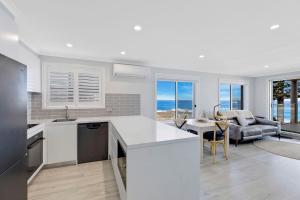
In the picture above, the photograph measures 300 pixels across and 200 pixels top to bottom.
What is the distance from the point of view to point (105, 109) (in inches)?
154

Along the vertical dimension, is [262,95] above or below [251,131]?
above

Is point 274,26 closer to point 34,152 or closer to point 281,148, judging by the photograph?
point 281,148

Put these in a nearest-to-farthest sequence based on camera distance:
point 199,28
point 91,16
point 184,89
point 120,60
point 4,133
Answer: point 4,133 → point 91,16 → point 199,28 → point 120,60 → point 184,89

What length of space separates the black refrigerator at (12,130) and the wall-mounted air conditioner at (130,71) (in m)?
2.38

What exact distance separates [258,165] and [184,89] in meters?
3.01

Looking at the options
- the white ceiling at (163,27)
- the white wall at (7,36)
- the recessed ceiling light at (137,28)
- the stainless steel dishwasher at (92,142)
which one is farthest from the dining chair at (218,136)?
the white wall at (7,36)

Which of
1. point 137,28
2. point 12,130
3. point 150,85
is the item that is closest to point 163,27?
point 137,28

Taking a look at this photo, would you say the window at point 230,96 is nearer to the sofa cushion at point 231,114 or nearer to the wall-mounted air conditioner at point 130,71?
the sofa cushion at point 231,114

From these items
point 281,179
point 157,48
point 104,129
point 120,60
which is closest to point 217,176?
point 281,179

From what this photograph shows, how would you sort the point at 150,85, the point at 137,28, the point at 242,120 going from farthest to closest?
the point at 242,120, the point at 150,85, the point at 137,28

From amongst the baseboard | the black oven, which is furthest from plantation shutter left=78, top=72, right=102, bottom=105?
the baseboard

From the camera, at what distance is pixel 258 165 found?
3.06m

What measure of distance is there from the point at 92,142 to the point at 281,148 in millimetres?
4911

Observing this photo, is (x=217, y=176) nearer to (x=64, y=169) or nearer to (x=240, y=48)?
(x=240, y=48)
